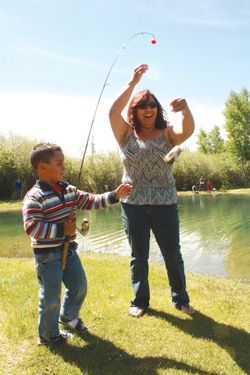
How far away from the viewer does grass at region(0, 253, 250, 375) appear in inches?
128

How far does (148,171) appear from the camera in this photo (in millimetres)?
4102

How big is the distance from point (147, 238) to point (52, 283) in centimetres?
119

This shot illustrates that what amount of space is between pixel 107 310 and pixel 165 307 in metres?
0.63

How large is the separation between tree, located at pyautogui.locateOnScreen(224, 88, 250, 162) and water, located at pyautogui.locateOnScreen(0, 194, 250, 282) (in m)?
30.9

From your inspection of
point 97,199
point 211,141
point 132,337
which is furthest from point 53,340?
point 211,141

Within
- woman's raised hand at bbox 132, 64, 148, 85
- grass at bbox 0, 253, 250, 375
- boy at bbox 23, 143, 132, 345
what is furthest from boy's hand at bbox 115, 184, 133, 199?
grass at bbox 0, 253, 250, 375

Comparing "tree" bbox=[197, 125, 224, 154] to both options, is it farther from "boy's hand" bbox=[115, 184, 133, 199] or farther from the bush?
"boy's hand" bbox=[115, 184, 133, 199]

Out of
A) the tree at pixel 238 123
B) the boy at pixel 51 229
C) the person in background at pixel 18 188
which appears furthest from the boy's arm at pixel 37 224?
the tree at pixel 238 123

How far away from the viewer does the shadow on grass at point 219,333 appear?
346cm

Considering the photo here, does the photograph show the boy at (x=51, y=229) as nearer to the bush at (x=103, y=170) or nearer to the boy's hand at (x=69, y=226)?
the boy's hand at (x=69, y=226)

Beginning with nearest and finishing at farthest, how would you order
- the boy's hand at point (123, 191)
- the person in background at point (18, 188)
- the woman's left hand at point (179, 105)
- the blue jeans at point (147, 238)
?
1. the boy's hand at point (123, 191)
2. the woman's left hand at point (179, 105)
3. the blue jeans at point (147, 238)
4. the person in background at point (18, 188)

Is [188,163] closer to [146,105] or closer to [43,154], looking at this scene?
[146,105]

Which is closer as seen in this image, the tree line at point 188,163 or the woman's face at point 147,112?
the woman's face at point 147,112

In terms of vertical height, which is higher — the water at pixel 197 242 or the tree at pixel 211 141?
the tree at pixel 211 141
